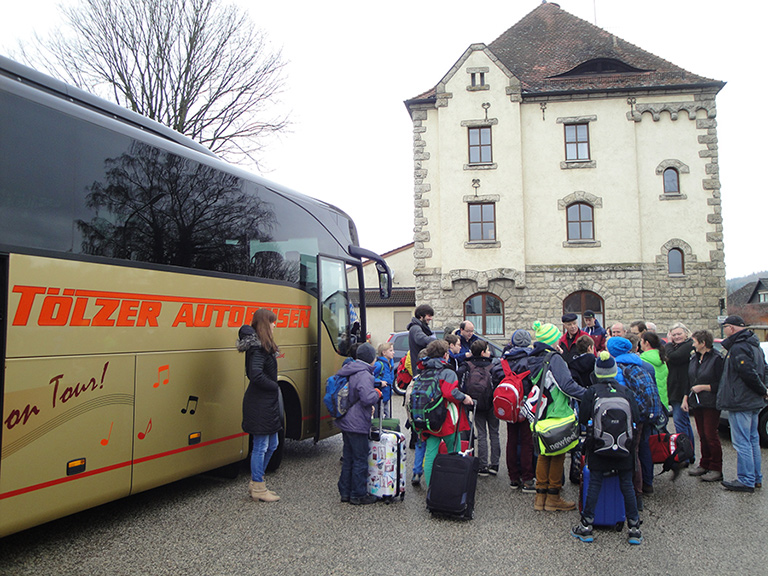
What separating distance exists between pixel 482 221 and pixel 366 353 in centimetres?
1735

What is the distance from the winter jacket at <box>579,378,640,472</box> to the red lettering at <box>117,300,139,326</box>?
4.05 metres

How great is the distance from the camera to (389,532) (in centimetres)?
525

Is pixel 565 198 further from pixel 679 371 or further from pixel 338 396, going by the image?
pixel 338 396

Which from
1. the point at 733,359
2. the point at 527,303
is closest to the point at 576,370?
the point at 733,359

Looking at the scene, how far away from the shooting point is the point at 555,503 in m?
5.84

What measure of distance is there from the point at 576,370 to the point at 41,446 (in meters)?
4.88

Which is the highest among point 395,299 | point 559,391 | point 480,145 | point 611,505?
point 480,145

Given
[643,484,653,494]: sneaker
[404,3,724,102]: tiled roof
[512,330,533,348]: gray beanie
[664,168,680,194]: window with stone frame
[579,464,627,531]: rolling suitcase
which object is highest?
[404,3,724,102]: tiled roof

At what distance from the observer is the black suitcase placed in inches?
217

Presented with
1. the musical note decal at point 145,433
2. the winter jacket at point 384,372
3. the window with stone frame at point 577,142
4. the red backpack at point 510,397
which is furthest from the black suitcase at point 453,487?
the window with stone frame at point 577,142

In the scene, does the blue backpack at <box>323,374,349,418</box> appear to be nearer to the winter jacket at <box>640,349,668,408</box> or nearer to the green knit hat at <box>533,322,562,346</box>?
the green knit hat at <box>533,322,562,346</box>

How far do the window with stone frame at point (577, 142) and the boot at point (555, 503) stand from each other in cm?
1919

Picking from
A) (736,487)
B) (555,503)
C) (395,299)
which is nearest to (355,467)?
Answer: (555,503)

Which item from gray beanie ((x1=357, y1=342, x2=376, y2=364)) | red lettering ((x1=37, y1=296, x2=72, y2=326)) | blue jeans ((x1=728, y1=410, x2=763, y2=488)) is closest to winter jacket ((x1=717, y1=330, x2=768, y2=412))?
blue jeans ((x1=728, y1=410, x2=763, y2=488))
